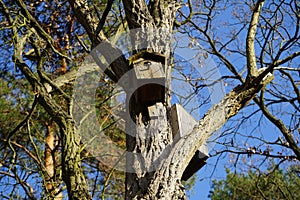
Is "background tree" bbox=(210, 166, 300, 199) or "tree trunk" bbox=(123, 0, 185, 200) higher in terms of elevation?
"background tree" bbox=(210, 166, 300, 199)

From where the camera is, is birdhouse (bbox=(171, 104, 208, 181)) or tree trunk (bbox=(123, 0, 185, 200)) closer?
tree trunk (bbox=(123, 0, 185, 200))

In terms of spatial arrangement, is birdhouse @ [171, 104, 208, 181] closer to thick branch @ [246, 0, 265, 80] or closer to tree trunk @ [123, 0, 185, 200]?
tree trunk @ [123, 0, 185, 200]

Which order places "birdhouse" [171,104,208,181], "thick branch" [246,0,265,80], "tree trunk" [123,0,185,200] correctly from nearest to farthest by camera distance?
"tree trunk" [123,0,185,200] → "birdhouse" [171,104,208,181] → "thick branch" [246,0,265,80]

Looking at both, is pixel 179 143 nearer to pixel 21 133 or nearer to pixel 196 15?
pixel 196 15

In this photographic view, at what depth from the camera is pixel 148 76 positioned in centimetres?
224

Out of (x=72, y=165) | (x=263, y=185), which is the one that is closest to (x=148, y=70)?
(x=72, y=165)

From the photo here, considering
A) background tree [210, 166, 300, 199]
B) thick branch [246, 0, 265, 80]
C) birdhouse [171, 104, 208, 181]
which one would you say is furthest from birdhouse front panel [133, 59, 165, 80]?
background tree [210, 166, 300, 199]

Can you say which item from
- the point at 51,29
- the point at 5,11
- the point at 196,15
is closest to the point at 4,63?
the point at 51,29

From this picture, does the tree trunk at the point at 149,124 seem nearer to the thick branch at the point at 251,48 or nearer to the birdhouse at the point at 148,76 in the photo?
the birdhouse at the point at 148,76

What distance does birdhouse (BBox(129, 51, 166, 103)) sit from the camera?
2.23 metres

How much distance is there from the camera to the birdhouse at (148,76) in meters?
2.23

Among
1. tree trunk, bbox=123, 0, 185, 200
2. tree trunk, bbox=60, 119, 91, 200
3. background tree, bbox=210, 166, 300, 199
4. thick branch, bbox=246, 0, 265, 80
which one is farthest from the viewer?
background tree, bbox=210, 166, 300, 199

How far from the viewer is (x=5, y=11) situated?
3275mm

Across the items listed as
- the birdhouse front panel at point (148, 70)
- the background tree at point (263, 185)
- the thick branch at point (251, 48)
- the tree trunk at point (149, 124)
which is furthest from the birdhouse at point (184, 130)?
the background tree at point (263, 185)
